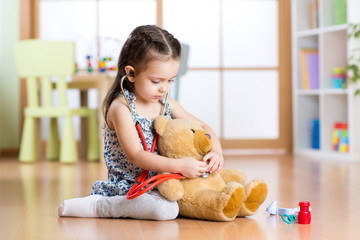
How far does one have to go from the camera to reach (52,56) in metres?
3.69

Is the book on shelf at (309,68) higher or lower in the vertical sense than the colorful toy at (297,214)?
higher

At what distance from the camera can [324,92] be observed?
154 inches

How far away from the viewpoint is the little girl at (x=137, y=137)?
5.37 ft

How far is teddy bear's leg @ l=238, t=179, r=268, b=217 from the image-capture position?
1618 millimetres

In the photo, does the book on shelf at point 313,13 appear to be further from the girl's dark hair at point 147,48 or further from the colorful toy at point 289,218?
the colorful toy at point 289,218

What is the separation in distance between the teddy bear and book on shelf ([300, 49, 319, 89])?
2.61 m

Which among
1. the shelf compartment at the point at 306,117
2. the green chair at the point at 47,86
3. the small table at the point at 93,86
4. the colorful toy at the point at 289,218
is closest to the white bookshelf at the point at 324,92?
the shelf compartment at the point at 306,117

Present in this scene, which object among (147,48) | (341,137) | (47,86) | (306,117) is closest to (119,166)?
(147,48)

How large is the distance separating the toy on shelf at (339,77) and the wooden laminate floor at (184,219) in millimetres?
727

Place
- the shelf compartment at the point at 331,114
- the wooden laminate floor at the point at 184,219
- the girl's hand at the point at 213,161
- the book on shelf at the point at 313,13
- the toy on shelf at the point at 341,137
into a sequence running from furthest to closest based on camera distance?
the book on shelf at the point at 313,13
the shelf compartment at the point at 331,114
the toy on shelf at the point at 341,137
the girl's hand at the point at 213,161
the wooden laminate floor at the point at 184,219

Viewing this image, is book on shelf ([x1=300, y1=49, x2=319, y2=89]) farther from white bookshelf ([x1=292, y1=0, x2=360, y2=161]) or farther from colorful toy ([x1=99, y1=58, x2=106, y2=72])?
colorful toy ([x1=99, y1=58, x2=106, y2=72])

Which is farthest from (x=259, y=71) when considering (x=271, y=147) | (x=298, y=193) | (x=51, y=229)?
(x=51, y=229)

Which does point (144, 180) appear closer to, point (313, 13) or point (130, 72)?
point (130, 72)

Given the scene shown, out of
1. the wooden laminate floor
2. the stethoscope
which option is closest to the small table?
the wooden laminate floor
